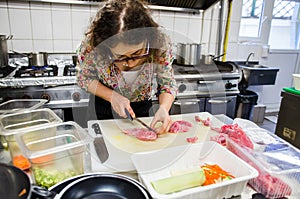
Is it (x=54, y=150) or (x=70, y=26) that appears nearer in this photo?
(x=54, y=150)

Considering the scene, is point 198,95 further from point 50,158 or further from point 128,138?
point 50,158

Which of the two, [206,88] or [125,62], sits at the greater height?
[125,62]

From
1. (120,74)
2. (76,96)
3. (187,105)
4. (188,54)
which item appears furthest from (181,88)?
(120,74)

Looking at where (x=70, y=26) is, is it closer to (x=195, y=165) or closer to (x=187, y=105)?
(x=187, y=105)

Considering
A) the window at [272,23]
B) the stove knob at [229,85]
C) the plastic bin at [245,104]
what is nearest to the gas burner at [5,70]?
the stove knob at [229,85]

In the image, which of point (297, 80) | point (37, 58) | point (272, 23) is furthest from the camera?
point (272, 23)

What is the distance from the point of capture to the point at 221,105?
6.70 feet

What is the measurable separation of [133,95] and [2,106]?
0.58 m

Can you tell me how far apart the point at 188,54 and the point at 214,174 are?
Answer: 156 centimetres

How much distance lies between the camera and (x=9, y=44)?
74.6 inches

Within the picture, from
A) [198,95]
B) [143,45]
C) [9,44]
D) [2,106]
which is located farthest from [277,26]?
[2,106]

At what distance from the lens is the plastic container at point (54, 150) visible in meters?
0.55

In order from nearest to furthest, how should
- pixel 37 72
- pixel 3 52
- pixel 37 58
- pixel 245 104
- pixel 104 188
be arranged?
pixel 104 188 < pixel 37 72 < pixel 3 52 < pixel 37 58 < pixel 245 104

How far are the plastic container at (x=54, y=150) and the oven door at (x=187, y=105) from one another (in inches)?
49.9
